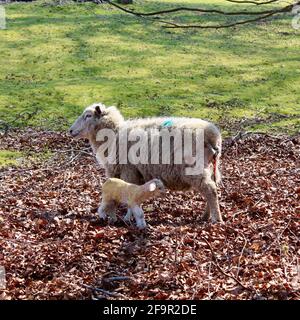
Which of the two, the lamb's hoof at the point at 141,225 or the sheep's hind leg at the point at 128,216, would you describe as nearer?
the lamb's hoof at the point at 141,225

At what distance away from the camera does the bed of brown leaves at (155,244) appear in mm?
7582

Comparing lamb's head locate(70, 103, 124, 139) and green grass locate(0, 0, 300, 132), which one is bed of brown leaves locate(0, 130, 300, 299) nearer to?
lamb's head locate(70, 103, 124, 139)

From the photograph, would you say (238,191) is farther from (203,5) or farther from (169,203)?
(203,5)

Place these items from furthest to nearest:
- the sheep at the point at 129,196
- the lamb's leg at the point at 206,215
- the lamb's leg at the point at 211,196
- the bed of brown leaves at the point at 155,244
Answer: the lamb's leg at the point at 206,215 < the lamb's leg at the point at 211,196 < the sheep at the point at 129,196 < the bed of brown leaves at the point at 155,244

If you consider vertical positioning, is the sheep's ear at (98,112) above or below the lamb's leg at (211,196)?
above

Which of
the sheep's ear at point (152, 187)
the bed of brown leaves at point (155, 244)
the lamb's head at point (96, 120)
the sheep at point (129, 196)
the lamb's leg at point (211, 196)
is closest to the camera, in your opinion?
the bed of brown leaves at point (155, 244)

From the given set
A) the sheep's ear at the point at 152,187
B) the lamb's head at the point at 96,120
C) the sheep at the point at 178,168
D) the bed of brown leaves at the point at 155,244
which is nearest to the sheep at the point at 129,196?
the sheep's ear at the point at 152,187

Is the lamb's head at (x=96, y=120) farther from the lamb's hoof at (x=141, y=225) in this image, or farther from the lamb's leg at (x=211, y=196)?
the lamb's hoof at (x=141, y=225)

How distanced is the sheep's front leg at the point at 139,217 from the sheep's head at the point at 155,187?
1.08 ft

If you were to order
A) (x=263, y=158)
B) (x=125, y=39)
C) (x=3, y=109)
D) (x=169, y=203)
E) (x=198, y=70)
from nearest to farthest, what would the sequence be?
(x=169, y=203) → (x=263, y=158) → (x=3, y=109) → (x=198, y=70) → (x=125, y=39)

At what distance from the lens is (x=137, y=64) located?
29.9 m

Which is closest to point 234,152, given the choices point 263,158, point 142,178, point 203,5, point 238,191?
point 263,158

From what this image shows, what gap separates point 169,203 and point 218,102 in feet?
42.4

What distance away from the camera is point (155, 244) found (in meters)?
9.02
